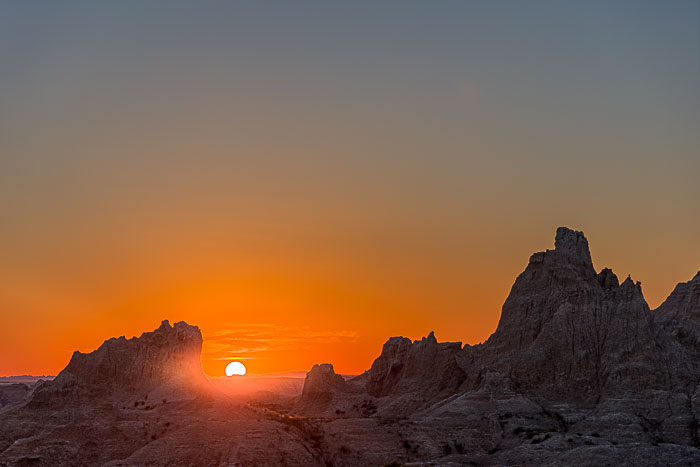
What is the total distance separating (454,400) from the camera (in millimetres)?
148500

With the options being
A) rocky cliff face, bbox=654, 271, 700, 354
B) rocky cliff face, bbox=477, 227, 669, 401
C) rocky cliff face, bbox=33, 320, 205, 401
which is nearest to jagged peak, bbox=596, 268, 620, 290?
rocky cliff face, bbox=477, 227, 669, 401

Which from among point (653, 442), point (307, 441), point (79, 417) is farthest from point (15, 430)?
point (653, 442)

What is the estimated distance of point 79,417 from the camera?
393ft

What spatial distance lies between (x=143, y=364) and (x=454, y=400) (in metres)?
64.4

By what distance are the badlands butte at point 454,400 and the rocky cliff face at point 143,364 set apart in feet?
0.93

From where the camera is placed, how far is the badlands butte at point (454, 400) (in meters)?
111

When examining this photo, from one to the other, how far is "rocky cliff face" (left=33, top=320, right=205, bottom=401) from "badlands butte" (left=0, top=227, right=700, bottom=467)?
0.93ft

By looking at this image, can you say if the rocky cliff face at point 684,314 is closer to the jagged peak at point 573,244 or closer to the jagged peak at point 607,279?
the jagged peak at point 607,279

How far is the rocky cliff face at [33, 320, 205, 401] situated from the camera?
484ft

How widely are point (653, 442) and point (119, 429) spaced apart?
86.3 metres

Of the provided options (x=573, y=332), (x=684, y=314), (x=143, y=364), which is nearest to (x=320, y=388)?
(x=143, y=364)

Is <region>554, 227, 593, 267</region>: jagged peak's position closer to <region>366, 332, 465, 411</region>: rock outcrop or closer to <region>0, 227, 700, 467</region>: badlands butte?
<region>0, 227, 700, 467</region>: badlands butte

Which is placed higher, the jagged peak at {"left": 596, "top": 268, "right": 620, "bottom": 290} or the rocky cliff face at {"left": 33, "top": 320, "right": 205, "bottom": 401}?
the jagged peak at {"left": 596, "top": 268, "right": 620, "bottom": 290}

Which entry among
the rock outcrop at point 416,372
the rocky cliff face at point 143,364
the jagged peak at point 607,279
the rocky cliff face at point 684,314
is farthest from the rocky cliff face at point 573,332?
the rocky cliff face at point 143,364
